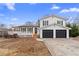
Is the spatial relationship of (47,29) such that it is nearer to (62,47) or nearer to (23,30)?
(23,30)

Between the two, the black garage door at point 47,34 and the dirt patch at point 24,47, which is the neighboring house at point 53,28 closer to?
the black garage door at point 47,34

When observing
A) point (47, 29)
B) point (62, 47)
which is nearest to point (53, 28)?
point (47, 29)

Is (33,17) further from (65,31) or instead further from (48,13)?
(65,31)

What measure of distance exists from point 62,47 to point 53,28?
2018mm

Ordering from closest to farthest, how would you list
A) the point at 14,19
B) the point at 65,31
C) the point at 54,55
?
the point at 54,55 < the point at 14,19 < the point at 65,31

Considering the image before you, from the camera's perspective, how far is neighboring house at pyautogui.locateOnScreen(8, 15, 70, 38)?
41.0ft

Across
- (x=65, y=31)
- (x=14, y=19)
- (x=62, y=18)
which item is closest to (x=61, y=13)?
(x=62, y=18)

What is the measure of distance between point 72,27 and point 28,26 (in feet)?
6.94

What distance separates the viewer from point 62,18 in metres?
12.6

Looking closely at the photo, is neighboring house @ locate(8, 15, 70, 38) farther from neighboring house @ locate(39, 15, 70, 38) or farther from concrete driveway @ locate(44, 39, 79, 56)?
concrete driveway @ locate(44, 39, 79, 56)

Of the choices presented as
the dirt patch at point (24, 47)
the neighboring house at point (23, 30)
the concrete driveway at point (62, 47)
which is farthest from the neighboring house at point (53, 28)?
the dirt patch at point (24, 47)

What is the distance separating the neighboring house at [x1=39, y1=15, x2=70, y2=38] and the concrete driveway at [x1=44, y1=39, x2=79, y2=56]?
14.2 inches

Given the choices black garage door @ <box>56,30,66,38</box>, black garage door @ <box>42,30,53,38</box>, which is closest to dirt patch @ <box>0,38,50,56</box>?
black garage door @ <box>42,30,53,38</box>

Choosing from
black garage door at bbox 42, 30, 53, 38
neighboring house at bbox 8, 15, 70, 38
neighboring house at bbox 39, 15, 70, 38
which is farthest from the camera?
black garage door at bbox 42, 30, 53, 38
